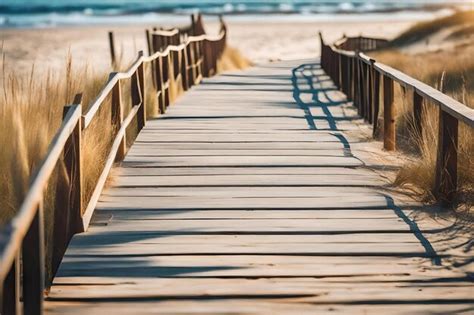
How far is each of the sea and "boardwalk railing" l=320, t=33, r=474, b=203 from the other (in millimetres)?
45461

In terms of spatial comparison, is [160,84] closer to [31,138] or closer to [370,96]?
[370,96]

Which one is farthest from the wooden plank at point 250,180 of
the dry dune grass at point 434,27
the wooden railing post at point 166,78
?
the dry dune grass at point 434,27

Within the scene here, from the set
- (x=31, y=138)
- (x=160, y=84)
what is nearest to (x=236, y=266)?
(x=31, y=138)

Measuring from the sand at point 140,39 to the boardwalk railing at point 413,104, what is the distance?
13342 mm

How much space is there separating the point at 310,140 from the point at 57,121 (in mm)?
2552

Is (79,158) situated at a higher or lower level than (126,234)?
higher

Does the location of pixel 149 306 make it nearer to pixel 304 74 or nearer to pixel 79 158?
pixel 79 158

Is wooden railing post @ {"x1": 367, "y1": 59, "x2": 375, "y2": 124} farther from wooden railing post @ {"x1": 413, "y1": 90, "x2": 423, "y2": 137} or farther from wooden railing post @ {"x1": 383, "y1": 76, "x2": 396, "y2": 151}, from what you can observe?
wooden railing post @ {"x1": 413, "y1": 90, "x2": 423, "y2": 137}

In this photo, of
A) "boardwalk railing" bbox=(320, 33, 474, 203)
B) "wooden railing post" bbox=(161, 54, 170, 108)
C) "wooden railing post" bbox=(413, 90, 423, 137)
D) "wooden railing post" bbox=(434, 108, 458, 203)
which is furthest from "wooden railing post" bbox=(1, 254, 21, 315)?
"wooden railing post" bbox=(161, 54, 170, 108)

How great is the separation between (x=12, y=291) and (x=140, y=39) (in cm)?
4396

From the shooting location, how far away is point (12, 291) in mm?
3652

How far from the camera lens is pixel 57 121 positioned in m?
7.76

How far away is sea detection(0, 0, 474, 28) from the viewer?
64750 mm

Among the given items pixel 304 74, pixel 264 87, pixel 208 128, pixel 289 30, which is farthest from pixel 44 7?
pixel 208 128
